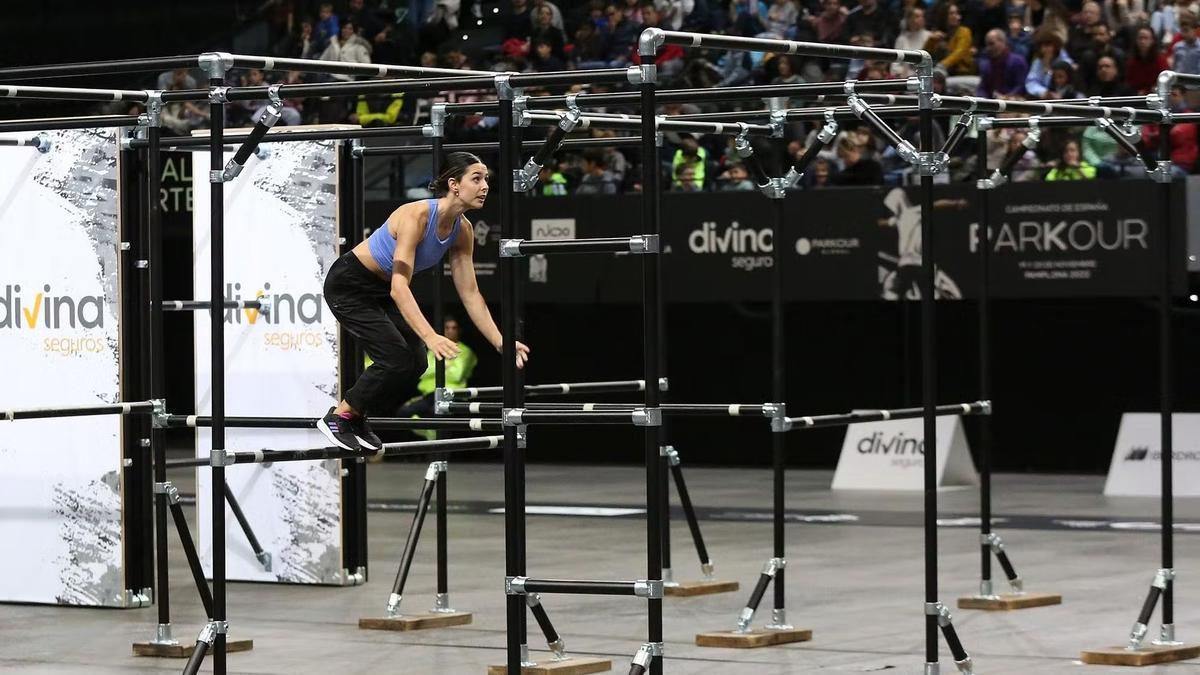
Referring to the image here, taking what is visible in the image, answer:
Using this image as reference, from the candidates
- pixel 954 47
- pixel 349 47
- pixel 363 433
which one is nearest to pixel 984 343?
pixel 363 433

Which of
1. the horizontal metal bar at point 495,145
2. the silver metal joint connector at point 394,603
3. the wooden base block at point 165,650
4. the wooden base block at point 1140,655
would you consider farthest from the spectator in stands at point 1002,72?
the wooden base block at point 165,650

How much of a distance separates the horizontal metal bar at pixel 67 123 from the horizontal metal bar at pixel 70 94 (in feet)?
0.63

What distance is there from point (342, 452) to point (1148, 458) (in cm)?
1136

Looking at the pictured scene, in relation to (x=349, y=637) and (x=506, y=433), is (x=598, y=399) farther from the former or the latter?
(x=506, y=433)

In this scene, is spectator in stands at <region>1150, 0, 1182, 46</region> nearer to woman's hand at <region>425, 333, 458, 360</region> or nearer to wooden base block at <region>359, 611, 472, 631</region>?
wooden base block at <region>359, 611, 472, 631</region>

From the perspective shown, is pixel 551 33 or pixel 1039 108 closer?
pixel 1039 108

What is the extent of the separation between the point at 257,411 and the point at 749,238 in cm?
764

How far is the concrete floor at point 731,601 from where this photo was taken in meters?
9.77

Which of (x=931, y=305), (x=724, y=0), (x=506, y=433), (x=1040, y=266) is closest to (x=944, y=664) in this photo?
(x=931, y=305)

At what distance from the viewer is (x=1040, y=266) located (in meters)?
18.4

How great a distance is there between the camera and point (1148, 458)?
1792cm

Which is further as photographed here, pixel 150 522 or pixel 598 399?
pixel 598 399

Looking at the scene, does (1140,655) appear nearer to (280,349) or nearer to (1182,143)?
(280,349)

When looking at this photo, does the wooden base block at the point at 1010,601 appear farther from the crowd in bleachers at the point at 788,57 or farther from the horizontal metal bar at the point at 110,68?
the crowd in bleachers at the point at 788,57
